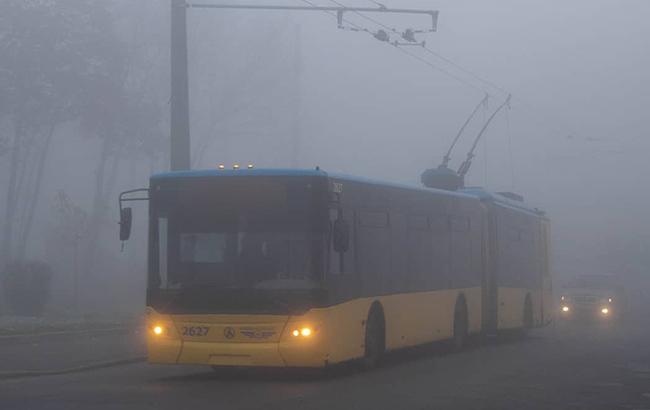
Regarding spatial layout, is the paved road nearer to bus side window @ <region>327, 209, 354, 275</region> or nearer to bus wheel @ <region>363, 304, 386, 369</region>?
bus wheel @ <region>363, 304, 386, 369</region>

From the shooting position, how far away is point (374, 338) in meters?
18.8

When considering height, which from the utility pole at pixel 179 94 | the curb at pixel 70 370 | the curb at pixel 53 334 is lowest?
the curb at pixel 70 370

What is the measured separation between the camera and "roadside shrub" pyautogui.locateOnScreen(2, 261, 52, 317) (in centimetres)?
3466

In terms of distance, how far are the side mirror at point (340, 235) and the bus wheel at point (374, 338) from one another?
7.01ft

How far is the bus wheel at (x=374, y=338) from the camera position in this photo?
18438mm

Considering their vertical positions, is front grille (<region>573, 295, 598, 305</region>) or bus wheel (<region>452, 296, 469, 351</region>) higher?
bus wheel (<region>452, 296, 469, 351</region>)

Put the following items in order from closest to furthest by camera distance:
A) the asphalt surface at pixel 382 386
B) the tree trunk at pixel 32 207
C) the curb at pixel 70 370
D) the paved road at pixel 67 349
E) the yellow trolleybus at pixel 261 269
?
1. the asphalt surface at pixel 382 386
2. the yellow trolleybus at pixel 261 269
3. the curb at pixel 70 370
4. the paved road at pixel 67 349
5. the tree trunk at pixel 32 207

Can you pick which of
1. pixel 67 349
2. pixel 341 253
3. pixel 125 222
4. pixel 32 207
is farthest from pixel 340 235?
pixel 32 207

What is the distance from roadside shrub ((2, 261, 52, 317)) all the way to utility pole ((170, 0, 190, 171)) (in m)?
10.9

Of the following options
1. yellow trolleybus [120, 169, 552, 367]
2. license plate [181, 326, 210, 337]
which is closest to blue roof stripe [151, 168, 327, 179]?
yellow trolleybus [120, 169, 552, 367]

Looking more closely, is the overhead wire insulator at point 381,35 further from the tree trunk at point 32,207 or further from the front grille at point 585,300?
the tree trunk at point 32,207

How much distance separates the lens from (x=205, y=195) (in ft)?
55.2

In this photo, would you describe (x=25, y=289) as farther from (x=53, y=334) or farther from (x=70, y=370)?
(x=70, y=370)

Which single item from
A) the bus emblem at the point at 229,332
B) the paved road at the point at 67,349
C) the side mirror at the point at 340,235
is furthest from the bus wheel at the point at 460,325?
the bus emblem at the point at 229,332
